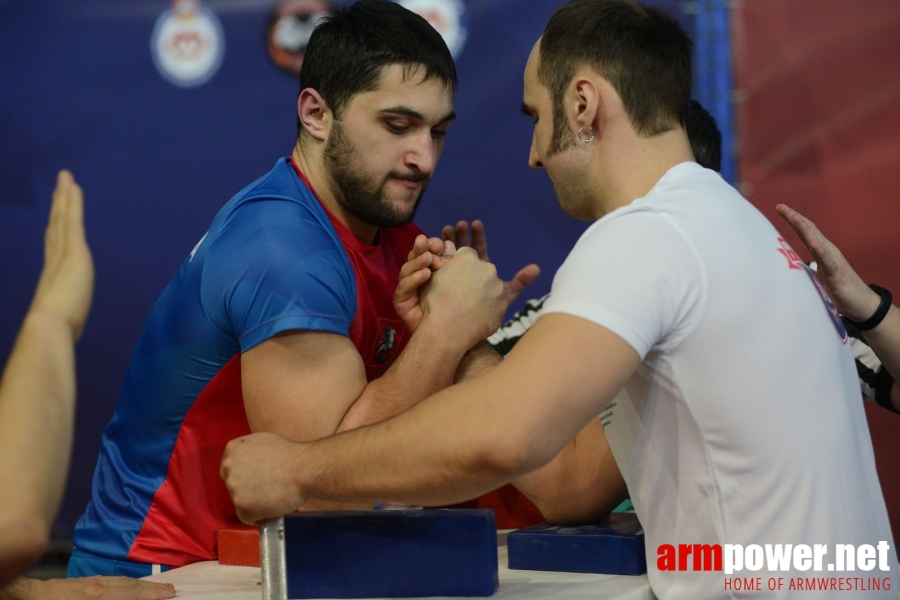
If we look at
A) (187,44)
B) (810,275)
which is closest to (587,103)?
(810,275)

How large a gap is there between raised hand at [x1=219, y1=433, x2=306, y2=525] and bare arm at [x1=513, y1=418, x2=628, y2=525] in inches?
18.5

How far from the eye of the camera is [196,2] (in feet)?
8.52

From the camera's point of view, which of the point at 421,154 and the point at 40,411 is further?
the point at 421,154

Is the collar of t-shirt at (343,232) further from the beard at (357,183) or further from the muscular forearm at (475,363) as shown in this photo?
the muscular forearm at (475,363)

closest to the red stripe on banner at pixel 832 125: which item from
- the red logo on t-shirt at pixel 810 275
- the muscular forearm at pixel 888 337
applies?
the muscular forearm at pixel 888 337

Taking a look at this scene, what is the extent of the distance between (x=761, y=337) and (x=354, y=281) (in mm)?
749

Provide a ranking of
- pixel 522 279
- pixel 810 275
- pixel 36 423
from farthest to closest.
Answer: pixel 522 279, pixel 810 275, pixel 36 423

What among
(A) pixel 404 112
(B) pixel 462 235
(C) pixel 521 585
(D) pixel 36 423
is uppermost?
(A) pixel 404 112

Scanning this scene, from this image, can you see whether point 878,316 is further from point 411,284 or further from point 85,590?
point 85,590

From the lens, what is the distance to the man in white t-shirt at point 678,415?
0.96m

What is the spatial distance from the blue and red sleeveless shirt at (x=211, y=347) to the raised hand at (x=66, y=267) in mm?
642

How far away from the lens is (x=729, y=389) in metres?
1.07

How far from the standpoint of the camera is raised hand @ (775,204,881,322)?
62.9 inches

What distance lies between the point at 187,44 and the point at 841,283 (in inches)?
73.3
